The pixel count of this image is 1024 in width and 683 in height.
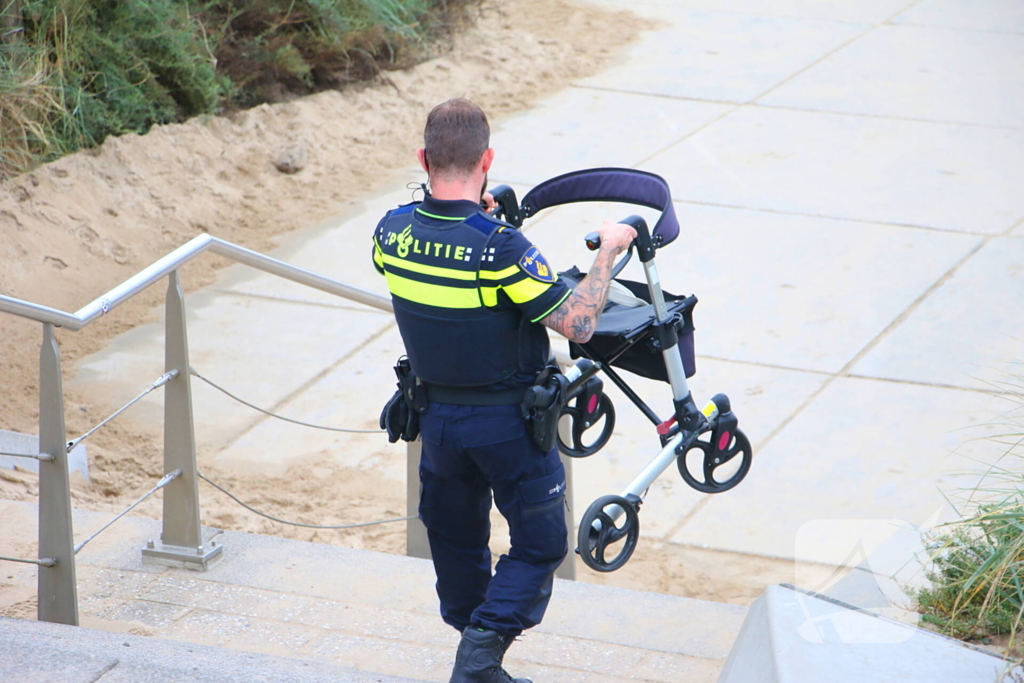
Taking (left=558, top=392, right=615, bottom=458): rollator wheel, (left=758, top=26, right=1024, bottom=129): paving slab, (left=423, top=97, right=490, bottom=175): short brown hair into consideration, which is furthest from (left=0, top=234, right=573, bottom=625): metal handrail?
(left=758, top=26, right=1024, bottom=129): paving slab

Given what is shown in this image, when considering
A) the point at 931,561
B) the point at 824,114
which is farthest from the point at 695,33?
the point at 931,561

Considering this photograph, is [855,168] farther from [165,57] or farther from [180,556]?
[180,556]

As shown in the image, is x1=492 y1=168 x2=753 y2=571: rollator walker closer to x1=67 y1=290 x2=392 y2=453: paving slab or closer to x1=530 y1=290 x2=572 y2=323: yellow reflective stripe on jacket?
x1=530 y1=290 x2=572 y2=323: yellow reflective stripe on jacket

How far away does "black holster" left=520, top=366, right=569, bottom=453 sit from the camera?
3271 millimetres

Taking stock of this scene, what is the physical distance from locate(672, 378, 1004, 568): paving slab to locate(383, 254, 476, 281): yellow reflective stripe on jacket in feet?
8.91

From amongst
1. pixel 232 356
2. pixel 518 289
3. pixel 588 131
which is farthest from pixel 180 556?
pixel 588 131

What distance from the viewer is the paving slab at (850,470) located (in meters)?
5.48

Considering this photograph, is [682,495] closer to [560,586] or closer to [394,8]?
[560,586]

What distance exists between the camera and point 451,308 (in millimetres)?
3217

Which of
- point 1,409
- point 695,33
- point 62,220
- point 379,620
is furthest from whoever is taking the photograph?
point 695,33

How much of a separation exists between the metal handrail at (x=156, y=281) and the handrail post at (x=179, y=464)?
0.11m

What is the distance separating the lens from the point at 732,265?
26.7ft

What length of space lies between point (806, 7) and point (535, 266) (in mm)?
11956

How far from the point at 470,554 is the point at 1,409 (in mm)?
3814
